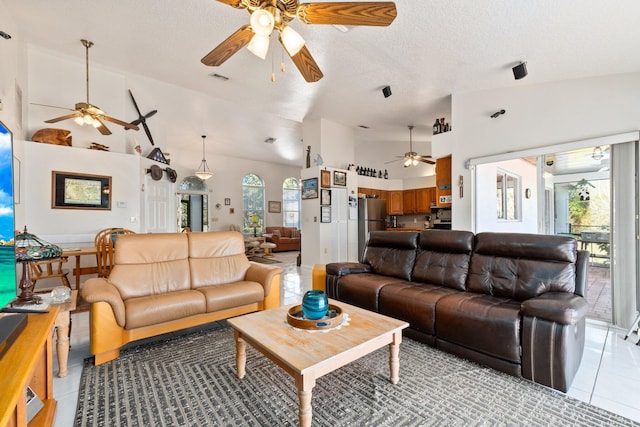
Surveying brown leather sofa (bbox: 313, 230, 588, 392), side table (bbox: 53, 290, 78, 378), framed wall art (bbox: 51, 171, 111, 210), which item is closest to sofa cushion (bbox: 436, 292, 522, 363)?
brown leather sofa (bbox: 313, 230, 588, 392)

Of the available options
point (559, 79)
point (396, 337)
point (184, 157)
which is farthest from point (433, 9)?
point (184, 157)

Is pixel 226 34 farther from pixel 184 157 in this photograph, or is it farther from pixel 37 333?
pixel 184 157

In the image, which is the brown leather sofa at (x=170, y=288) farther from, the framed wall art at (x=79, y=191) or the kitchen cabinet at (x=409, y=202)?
the kitchen cabinet at (x=409, y=202)

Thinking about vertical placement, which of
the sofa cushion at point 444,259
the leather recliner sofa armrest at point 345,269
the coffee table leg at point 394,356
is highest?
the sofa cushion at point 444,259

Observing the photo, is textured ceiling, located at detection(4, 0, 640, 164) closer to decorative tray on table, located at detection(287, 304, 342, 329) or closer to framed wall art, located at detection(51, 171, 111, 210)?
framed wall art, located at detection(51, 171, 111, 210)

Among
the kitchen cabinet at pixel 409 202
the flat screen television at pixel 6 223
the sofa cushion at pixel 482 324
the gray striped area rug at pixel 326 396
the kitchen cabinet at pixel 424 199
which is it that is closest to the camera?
the flat screen television at pixel 6 223

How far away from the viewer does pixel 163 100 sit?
564cm

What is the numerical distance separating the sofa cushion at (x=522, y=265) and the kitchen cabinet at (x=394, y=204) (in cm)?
540

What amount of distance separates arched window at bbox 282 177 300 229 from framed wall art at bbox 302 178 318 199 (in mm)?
5184

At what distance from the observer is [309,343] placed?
164 centimetres

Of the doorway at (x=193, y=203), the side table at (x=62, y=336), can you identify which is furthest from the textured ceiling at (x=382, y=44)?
the doorway at (x=193, y=203)

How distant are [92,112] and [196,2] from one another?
2275 mm

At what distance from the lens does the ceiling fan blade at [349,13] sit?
1.79m

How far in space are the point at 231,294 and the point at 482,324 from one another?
213 centimetres
